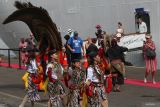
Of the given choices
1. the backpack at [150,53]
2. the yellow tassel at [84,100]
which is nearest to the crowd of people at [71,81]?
the yellow tassel at [84,100]

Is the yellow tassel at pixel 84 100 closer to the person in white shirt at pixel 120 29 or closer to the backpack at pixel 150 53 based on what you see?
the backpack at pixel 150 53

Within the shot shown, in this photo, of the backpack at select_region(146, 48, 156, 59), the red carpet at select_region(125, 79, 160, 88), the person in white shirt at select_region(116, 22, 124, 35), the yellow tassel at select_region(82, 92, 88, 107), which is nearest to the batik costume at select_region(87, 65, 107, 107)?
the yellow tassel at select_region(82, 92, 88, 107)

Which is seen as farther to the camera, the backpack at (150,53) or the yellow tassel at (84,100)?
the backpack at (150,53)


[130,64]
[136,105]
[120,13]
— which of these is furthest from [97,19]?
[136,105]

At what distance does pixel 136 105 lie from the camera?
12.1 metres

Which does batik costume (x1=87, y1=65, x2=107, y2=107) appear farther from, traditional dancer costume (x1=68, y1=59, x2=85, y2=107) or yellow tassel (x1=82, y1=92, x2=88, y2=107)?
traditional dancer costume (x1=68, y1=59, x2=85, y2=107)

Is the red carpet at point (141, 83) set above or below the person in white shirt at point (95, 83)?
below

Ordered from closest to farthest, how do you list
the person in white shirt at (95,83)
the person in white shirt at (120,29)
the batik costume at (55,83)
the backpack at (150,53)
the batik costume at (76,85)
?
the person in white shirt at (95,83)
the batik costume at (76,85)
the batik costume at (55,83)
the backpack at (150,53)
the person in white shirt at (120,29)

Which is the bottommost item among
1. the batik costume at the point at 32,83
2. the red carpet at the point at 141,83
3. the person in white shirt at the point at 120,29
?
the red carpet at the point at 141,83

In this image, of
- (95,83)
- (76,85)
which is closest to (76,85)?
(76,85)

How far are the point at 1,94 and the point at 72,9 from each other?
508 inches

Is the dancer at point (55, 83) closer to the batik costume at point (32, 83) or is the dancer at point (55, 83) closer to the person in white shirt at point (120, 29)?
the batik costume at point (32, 83)

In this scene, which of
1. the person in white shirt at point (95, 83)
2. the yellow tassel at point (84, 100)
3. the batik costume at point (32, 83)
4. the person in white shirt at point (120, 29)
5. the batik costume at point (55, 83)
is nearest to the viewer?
the person in white shirt at point (95, 83)

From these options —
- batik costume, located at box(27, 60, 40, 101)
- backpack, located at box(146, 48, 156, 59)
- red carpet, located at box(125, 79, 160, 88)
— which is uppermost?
backpack, located at box(146, 48, 156, 59)
